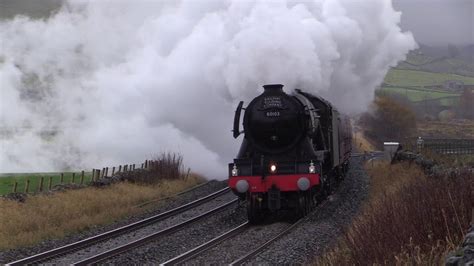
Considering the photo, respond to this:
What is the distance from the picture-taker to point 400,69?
82.8 meters

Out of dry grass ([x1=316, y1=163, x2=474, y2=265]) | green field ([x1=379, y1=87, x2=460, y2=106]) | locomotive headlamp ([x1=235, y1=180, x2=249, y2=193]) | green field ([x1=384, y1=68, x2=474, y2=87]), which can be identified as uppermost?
green field ([x1=384, y1=68, x2=474, y2=87])

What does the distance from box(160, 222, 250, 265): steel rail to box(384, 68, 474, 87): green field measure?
195ft

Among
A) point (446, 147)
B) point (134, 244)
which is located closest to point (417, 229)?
point (134, 244)

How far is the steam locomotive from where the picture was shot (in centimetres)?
1157

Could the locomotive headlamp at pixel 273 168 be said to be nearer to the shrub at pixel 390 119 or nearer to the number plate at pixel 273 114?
the number plate at pixel 273 114

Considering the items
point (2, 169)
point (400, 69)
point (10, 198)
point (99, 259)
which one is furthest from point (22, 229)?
point (400, 69)

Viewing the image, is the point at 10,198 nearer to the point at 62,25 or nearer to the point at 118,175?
the point at 118,175

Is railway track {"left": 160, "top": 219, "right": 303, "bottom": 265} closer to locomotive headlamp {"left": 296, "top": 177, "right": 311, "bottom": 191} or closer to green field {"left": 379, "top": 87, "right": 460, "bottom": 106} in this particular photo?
locomotive headlamp {"left": 296, "top": 177, "right": 311, "bottom": 191}

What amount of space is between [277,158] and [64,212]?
505 centimetres

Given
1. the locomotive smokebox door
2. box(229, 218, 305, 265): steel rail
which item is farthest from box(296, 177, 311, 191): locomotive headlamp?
box(229, 218, 305, 265): steel rail

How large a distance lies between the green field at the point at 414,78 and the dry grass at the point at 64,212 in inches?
2220

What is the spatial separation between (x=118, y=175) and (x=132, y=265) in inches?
390

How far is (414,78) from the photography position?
7562 cm

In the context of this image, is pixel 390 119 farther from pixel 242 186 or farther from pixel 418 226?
pixel 418 226
